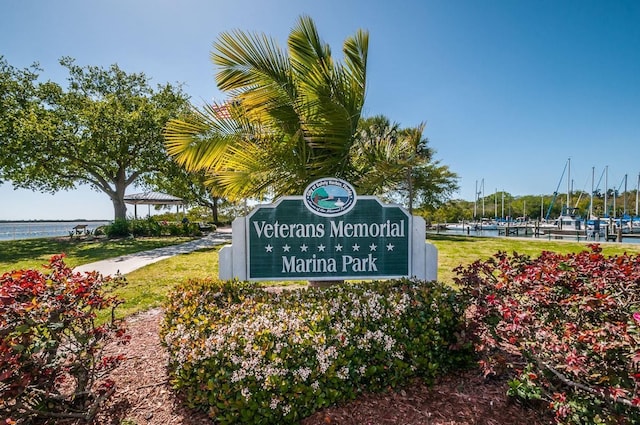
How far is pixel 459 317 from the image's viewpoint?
2881 mm

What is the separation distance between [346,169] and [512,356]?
288cm

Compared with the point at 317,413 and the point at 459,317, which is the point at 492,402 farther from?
the point at 317,413

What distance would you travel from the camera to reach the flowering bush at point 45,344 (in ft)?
6.23

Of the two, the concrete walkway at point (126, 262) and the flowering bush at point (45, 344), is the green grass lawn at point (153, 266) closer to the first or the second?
the concrete walkway at point (126, 262)

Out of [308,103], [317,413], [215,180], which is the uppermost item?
[308,103]

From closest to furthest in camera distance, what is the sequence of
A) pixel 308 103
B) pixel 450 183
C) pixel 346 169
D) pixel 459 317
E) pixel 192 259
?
pixel 459 317 → pixel 308 103 → pixel 346 169 → pixel 192 259 → pixel 450 183

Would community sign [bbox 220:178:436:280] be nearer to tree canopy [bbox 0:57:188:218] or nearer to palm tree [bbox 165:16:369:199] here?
palm tree [bbox 165:16:369:199]

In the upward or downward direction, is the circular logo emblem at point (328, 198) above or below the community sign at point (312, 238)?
above

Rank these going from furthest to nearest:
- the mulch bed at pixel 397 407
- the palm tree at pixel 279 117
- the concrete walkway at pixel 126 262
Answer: the concrete walkway at pixel 126 262
the palm tree at pixel 279 117
the mulch bed at pixel 397 407

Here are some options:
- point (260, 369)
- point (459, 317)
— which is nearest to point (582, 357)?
point (459, 317)

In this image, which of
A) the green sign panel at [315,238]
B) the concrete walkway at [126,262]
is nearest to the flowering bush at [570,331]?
the green sign panel at [315,238]

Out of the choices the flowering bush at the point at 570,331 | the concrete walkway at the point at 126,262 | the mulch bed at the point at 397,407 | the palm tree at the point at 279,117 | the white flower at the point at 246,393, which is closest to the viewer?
the flowering bush at the point at 570,331

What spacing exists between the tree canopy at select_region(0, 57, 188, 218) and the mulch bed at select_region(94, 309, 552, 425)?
14310 mm

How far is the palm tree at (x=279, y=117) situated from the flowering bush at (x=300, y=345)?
5.52 feet
